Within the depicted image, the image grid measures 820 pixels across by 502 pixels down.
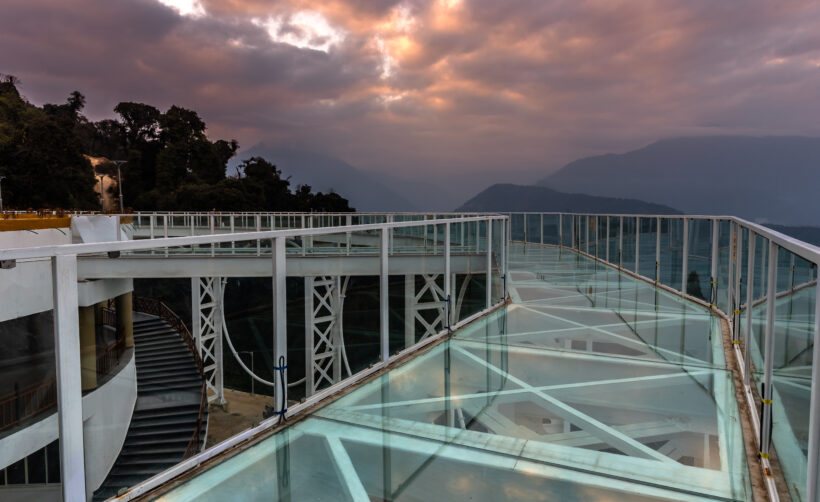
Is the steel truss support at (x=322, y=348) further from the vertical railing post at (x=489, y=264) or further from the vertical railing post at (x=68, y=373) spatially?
the vertical railing post at (x=489, y=264)

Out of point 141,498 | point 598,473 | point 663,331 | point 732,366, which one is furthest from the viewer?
point 663,331

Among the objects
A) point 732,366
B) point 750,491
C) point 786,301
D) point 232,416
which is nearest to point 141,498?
point 750,491

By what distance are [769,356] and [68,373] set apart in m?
3.18

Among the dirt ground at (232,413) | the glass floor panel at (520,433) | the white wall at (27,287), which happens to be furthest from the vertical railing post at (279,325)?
the dirt ground at (232,413)

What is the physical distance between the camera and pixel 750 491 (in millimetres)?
2369

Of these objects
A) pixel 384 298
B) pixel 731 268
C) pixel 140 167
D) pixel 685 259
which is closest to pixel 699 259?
pixel 685 259

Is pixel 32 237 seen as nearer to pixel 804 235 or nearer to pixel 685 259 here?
pixel 685 259

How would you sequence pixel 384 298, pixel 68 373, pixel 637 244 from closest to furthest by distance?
pixel 68 373 → pixel 384 298 → pixel 637 244

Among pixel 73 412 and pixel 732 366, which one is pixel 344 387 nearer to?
pixel 73 412

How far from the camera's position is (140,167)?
2685 inches

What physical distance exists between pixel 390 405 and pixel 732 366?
299 centimetres

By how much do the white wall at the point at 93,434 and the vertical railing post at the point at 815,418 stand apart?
2681mm

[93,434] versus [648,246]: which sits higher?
[648,246]

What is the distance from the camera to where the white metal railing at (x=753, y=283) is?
5.90ft
